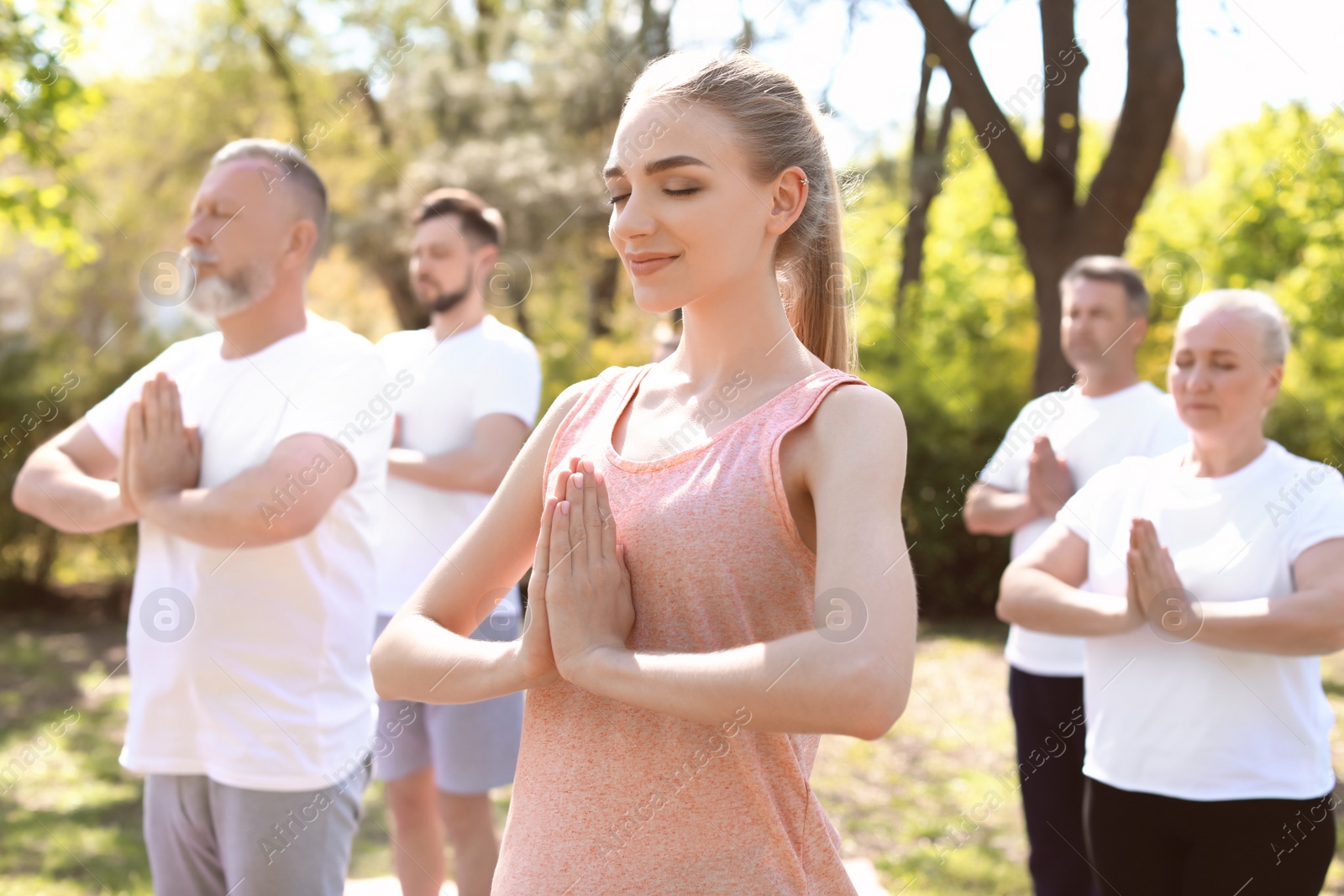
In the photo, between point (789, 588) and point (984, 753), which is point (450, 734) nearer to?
point (789, 588)

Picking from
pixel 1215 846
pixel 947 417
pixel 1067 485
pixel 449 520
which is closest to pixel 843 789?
pixel 1067 485

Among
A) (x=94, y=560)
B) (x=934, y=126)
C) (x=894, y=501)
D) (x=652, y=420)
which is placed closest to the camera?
(x=894, y=501)

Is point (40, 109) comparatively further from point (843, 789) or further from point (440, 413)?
point (843, 789)

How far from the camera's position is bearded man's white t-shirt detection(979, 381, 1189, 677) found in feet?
13.2

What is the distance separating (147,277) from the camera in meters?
3.11

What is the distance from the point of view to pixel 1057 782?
13.1ft

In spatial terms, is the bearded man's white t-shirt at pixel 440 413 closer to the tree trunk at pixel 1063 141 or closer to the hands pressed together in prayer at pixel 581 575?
the hands pressed together in prayer at pixel 581 575

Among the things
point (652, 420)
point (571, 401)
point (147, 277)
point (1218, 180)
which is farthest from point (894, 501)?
point (1218, 180)

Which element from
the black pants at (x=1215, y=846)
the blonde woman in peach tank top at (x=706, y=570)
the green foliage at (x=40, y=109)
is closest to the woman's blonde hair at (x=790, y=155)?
the blonde woman in peach tank top at (x=706, y=570)

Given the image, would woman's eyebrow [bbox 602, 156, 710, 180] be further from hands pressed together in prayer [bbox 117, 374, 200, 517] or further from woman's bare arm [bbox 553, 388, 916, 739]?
hands pressed together in prayer [bbox 117, 374, 200, 517]

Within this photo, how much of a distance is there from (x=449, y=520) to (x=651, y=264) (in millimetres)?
2527

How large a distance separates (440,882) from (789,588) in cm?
288

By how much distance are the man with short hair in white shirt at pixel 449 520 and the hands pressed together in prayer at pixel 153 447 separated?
3.56ft

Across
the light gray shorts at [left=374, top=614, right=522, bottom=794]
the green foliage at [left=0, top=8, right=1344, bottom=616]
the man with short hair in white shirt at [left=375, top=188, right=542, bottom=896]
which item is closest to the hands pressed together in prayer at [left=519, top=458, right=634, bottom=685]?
the man with short hair in white shirt at [left=375, top=188, right=542, bottom=896]
